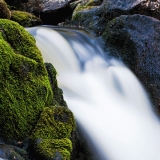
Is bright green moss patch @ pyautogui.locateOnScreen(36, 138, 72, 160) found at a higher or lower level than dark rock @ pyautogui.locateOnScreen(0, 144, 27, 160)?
lower

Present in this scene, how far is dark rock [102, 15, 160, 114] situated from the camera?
5.55 metres

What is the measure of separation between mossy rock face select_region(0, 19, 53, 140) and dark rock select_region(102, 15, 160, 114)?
3241 mm

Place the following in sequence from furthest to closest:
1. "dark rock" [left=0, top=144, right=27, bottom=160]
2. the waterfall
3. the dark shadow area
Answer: the dark shadow area → the waterfall → "dark rock" [left=0, top=144, right=27, bottom=160]

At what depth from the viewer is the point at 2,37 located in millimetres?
2641

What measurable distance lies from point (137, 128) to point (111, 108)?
555 millimetres

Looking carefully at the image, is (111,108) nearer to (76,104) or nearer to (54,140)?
(76,104)

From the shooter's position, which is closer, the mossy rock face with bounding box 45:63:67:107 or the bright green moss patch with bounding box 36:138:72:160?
the bright green moss patch with bounding box 36:138:72:160

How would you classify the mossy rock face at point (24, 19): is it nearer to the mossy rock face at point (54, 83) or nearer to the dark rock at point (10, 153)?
the mossy rock face at point (54, 83)

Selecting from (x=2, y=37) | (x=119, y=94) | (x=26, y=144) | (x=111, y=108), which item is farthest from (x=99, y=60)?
(x=26, y=144)

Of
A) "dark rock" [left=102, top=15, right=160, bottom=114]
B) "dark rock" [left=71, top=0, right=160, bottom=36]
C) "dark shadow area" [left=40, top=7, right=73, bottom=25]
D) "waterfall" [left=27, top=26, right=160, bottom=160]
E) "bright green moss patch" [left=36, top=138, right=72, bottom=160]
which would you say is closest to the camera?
"bright green moss patch" [left=36, top=138, right=72, bottom=160]

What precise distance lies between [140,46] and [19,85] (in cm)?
378

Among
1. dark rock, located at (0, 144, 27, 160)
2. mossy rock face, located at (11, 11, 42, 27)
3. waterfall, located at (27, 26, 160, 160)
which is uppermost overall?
dark rock, located at (0, 144, 27, 160)

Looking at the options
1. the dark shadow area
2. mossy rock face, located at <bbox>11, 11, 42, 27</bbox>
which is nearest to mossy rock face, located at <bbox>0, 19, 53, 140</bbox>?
mossy rock face, located at <bbox>11, 11, 42, 27</bbox>

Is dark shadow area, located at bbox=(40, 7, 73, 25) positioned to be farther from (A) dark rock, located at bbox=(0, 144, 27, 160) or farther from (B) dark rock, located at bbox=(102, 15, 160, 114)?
(A) dark rock, located at bbox=(0, 144, 27, 160)
